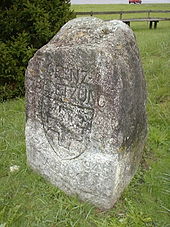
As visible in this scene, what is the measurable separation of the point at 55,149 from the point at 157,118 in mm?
1793

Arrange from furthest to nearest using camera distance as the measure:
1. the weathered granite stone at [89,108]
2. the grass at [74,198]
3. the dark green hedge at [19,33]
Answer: the dark green hedge at [19,33] < the grass at [74,198] < the weathered granite stone at [89,108]

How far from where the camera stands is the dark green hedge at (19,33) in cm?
514

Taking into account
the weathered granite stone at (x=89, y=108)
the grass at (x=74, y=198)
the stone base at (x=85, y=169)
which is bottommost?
the grass at (x=74, y=198)

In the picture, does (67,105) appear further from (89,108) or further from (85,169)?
(85,169)

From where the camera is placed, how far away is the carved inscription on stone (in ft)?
9.07

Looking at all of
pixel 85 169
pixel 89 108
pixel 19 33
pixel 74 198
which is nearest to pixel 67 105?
pixel 89 108

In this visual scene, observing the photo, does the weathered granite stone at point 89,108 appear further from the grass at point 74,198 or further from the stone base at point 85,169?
the grass at point 74,198

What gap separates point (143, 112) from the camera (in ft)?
10.4

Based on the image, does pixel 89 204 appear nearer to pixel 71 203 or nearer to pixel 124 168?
pixel 71 203

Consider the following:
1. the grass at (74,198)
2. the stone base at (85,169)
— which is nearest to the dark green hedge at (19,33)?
the grass at (74,198)

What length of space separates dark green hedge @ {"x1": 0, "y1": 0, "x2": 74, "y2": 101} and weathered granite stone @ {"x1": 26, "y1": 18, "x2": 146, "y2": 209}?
2.12m

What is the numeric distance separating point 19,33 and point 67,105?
2713 mm

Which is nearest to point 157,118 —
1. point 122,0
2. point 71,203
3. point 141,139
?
point 141,139

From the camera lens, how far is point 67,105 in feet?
9.62
